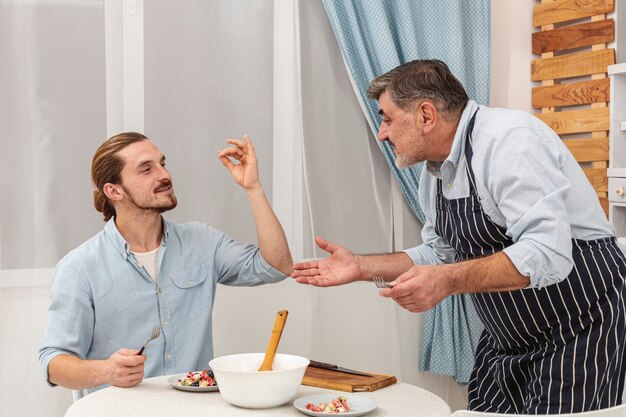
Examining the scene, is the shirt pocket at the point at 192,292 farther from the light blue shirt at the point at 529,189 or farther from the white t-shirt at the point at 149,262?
the light blue shirt at the point at 529,189

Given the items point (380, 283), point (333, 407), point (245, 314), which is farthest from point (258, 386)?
point (245, 314)

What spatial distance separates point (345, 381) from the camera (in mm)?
2033

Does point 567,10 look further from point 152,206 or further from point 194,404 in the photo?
point 194,404

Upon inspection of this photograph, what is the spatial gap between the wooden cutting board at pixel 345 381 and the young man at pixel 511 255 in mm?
242

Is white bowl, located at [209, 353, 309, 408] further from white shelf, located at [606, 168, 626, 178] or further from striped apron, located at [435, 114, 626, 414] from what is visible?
white shelf, located at [606, 168, 626, 178]

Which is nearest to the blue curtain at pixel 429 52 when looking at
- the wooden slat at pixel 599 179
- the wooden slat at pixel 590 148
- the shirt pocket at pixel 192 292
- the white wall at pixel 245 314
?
the white wall at pixel 245 314

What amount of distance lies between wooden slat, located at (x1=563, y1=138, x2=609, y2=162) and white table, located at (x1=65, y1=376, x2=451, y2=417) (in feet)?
5.95

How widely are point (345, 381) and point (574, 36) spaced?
2.16 metres

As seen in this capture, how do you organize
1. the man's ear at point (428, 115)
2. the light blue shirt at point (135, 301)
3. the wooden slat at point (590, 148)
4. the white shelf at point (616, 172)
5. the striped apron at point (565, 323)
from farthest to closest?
the wooden slat at point (590, 148), the white shelf at point (616, 172), the light blue shirt at point (135, 301), the man's ear at point (428, 115), the striped apron at point (565, 323)

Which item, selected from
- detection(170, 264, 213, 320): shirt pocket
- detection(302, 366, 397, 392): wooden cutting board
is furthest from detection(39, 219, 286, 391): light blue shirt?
detection(302, 366, 397, 392): wooden cutting board

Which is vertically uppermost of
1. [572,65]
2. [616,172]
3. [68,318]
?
[572,65]

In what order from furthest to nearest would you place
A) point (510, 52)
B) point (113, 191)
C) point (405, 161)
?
point (510, 52), point (113, 191), point (405, 161)

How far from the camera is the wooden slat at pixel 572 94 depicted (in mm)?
3414

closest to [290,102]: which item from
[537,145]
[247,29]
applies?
[247,29]
